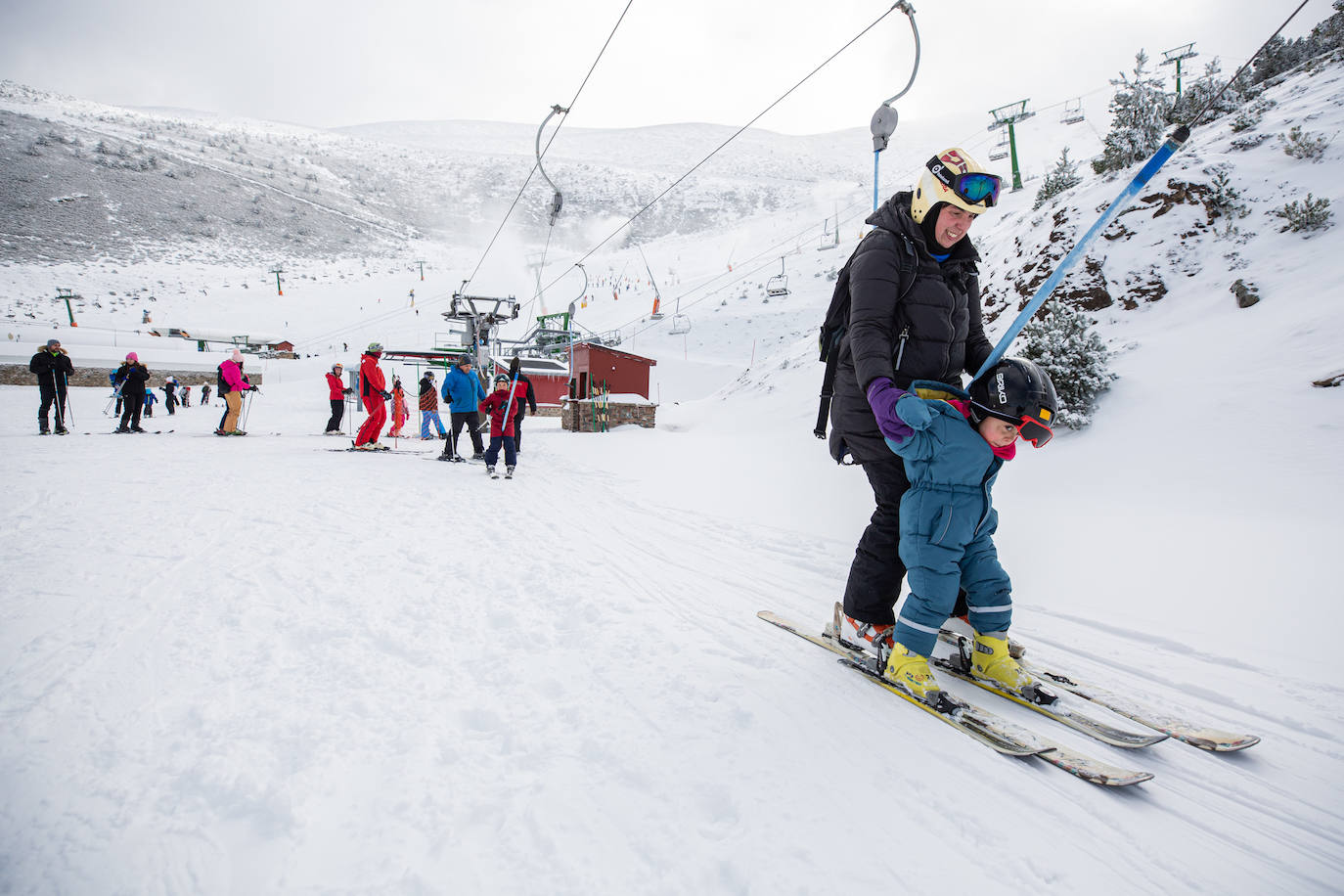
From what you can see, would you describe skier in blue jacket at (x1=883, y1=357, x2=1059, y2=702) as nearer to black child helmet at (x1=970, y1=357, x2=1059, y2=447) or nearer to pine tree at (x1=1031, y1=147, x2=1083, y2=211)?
black child helmet at (x1=970, y1=357, x2=1059, y2=447)

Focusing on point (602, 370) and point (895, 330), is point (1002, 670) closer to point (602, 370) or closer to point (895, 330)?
point (895, 330)

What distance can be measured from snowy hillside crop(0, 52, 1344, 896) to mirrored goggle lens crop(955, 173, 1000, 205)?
2.07m

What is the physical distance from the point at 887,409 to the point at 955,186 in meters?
0.96

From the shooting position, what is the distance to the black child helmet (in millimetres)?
2092

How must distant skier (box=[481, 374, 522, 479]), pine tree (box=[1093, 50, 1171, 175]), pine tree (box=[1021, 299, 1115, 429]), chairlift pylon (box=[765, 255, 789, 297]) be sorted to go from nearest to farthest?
pine tree (box=[1021, 299, 1115, 429]), distant skier (box=[481, 374, 522, 479]), pine tree (box=[1093, 50, 1171, 175]), chairlift pylon (box=[765, 255, 789, 297])

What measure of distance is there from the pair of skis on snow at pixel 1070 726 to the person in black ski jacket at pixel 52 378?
50.3 feet

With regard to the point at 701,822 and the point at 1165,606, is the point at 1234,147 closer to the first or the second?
the point at 1165,606

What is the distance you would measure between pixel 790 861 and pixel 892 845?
0.30 meters


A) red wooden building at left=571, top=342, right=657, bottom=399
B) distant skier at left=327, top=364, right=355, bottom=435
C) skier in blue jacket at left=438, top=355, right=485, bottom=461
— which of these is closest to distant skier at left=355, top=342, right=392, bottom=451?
skier in blue jacket at left=438, top=355, right=485, bottom=461

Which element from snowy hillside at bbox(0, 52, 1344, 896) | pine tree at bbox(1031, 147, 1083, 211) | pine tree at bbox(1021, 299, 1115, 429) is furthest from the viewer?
pine tree at bbox(1031, 147, 1083, 211)

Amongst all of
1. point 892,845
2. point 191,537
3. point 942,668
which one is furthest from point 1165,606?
point 191,537

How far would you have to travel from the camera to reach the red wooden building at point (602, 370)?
20.2m

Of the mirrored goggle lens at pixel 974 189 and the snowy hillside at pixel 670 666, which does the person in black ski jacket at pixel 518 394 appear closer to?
the snowy hillside at pixel 670 666

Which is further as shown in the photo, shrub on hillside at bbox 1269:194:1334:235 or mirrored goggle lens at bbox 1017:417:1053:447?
shrub on hillside at bbox 1269:194:1334:235
